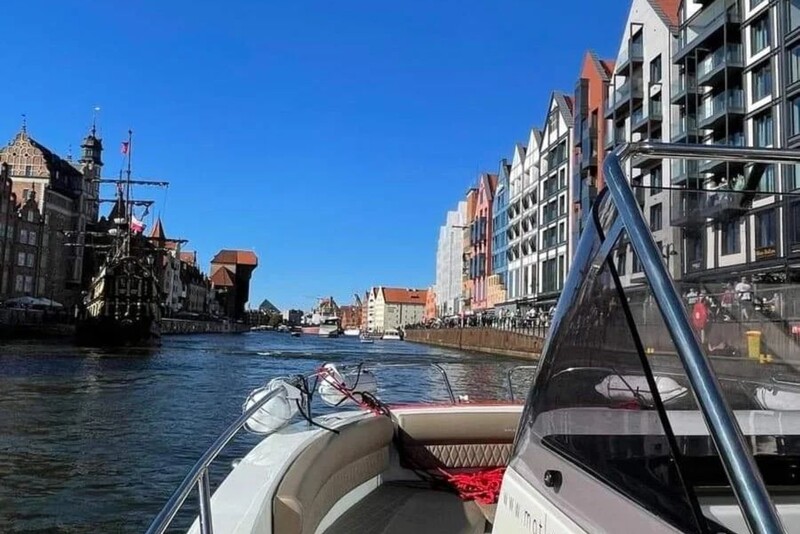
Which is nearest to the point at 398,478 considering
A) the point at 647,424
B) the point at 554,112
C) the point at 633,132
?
the point at 647,424

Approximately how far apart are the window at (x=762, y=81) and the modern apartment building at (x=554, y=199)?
23833 mm

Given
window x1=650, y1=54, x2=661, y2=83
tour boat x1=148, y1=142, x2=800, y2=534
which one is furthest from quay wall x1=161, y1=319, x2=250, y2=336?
tour boat x1=148, y1=142, x2=800, y2=534

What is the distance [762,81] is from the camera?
31.9 meters

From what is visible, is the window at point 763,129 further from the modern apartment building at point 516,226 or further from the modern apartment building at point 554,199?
the modern apartment building at point 516,226

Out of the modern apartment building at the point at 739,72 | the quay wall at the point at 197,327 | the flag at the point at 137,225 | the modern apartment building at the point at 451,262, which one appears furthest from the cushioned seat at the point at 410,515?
the modern apartment building at the point at 451,262

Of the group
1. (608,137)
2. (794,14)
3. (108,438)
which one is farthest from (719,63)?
(108,438)

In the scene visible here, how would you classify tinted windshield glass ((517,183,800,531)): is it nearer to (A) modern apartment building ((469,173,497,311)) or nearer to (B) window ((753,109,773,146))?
(B) window ((753,109,773,146))

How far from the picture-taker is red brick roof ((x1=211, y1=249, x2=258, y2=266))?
183 m

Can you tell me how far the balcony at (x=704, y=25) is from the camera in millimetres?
33844

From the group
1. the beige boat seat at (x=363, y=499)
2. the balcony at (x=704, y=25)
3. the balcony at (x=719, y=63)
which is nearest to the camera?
the beige boat seat at (x=363, y=499)

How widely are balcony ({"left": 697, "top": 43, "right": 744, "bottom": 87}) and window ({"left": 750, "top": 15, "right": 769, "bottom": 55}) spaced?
690mm

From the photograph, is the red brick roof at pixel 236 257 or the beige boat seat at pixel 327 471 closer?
the beige boat seat at pixel 327 471

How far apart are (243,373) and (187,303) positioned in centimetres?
11564

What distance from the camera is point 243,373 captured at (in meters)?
29.6
